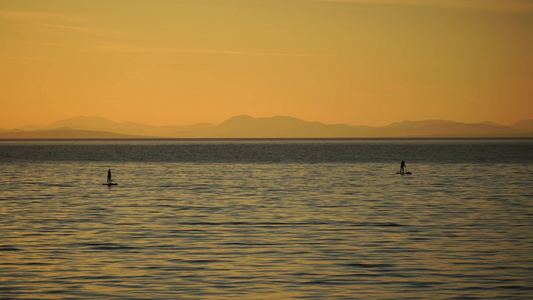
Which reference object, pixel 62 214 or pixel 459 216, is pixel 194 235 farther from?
pixel 459 216

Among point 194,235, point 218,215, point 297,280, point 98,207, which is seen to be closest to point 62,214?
point 98,207

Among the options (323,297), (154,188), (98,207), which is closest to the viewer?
(323,297)

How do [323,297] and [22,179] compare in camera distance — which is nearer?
[323,297]

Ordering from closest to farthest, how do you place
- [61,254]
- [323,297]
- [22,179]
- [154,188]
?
1. [323,297]
2. [61,254]
3. [154,188]
4. [22,179]

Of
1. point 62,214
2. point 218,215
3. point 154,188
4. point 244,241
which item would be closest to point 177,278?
point 244,241

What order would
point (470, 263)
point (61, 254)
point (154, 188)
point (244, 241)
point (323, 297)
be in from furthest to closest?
point (154, 188), point (244, 241), point (61, 254), point (470, 263), point (323, 297)

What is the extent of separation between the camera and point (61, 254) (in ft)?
89.5

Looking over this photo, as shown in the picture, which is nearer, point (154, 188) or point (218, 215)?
point (218, 215)

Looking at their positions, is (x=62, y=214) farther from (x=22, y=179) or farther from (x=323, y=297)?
(x=22, y=179)

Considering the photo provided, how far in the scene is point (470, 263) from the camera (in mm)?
25297

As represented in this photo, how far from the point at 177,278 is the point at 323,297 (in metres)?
4.89

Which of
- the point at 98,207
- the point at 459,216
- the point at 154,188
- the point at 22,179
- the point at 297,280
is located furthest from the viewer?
the point at 22,179

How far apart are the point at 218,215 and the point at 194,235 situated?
322 inches

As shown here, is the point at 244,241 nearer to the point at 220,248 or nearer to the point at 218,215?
the point at 220,248
